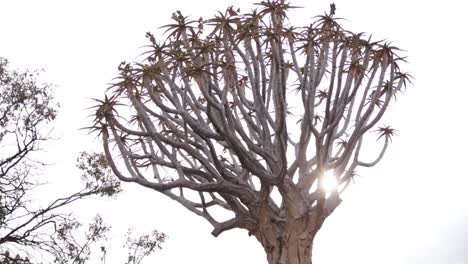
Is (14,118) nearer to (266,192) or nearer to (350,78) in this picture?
(266,192)

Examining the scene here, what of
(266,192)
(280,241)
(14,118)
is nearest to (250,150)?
(266,192)

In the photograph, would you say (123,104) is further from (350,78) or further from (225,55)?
(350,78)

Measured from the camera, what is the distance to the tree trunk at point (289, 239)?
1081 cm

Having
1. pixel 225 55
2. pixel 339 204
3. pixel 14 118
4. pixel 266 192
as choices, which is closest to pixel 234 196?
pixel 266 192

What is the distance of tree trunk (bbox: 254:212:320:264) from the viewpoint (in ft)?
35.5

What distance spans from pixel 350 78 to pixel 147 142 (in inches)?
172

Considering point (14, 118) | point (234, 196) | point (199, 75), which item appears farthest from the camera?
point (14, 118)

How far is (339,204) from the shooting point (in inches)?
459

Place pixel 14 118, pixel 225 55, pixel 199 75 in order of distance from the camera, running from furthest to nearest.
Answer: pixel 14 118 → pixel 225 55 → pixel 199 75

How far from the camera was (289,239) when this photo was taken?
35.8 feet

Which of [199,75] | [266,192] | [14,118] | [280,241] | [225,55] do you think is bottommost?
[280,241]

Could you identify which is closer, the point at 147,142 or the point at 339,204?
the point at 339,204

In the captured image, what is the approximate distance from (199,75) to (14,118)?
8452mm

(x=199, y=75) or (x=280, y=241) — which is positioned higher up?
(x=199, y=75)
